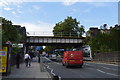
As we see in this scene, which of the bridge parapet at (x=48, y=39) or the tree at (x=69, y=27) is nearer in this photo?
the bridge parapet at (x=48, y=39)

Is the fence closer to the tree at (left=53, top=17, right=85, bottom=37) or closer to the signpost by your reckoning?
the signpost

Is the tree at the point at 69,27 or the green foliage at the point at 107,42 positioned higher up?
the tree at the point at 69,27

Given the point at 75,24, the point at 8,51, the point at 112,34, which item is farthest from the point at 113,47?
the point at 75,24

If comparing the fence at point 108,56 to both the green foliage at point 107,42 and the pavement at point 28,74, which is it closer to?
the green foliage at point 107,42

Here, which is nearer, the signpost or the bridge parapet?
the signpost

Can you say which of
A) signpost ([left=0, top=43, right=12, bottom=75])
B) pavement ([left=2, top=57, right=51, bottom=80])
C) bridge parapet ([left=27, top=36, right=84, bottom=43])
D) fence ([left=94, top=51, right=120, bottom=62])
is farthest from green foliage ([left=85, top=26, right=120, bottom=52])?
signpost ([left=0, top=43, right=12, bottom=75])

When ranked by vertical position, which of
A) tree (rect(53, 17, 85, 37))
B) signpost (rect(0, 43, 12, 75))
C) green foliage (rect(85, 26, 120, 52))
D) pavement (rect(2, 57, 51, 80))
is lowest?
pavement (rect(2, 57, 51, 80))

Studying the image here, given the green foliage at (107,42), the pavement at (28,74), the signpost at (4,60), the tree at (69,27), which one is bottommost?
the pavement at (28,74)

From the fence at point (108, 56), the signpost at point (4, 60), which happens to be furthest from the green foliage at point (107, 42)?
the signpost at point (4, 60)

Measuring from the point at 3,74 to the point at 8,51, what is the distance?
1641mm

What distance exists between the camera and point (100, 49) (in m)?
50.8

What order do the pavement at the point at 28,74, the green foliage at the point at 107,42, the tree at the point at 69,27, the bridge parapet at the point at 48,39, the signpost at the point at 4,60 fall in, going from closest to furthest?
the pavement at the point at 28,74, the signpost at the point at 4,60, the green foliage at the point at 107,42, the bridge parapet at the point at 48,39, the tree at the point at 69,27

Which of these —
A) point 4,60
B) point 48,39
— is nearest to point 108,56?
point 48,39

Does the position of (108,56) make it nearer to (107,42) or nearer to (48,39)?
(107,42)
